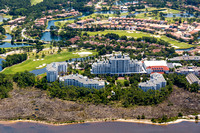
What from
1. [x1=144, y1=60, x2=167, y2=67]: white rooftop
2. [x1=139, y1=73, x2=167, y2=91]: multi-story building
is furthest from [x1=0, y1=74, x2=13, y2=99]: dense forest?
[x1=144, y1=60, x2=167, y2=67]: white rooftop

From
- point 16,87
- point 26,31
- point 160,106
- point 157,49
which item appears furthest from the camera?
point 26,31

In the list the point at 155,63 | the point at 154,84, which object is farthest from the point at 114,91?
the point at 155,63

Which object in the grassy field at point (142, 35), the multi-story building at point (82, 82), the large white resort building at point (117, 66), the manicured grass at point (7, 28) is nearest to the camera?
the multi-story building at point (82, 82)

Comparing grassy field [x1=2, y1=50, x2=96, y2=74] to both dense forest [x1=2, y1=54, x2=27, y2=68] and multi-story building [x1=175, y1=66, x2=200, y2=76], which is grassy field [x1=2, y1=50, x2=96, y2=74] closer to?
dense forest [x1=2, y1=54, x2=27, y2=68]

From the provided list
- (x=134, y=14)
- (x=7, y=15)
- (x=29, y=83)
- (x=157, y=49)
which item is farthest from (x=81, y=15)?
(x=29, y=83)

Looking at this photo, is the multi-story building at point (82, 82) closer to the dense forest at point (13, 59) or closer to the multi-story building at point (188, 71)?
the multi-story building at point (188, 71)

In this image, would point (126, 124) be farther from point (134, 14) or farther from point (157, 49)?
point (134, 14)

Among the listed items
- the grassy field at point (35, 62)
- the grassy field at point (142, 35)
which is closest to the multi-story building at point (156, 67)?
the grassy field at point (35, 62)
